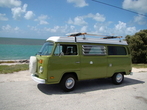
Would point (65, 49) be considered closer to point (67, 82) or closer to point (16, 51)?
point (67, 82)

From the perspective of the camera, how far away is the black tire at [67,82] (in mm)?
6184

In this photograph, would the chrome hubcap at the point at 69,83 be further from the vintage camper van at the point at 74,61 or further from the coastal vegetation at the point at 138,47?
the coastal vegetation at the point at 138,47

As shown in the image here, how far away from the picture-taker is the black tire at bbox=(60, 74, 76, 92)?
6184 millimetres

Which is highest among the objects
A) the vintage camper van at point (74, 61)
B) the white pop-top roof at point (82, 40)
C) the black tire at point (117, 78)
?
the white pop-top roof at point (82, 40)

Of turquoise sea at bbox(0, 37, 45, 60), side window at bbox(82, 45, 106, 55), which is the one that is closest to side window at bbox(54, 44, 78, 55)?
side window at bbox(82, 45, 106, 55)

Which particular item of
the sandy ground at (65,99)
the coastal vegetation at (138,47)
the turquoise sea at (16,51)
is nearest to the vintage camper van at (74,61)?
the sandy ground at (65,99)

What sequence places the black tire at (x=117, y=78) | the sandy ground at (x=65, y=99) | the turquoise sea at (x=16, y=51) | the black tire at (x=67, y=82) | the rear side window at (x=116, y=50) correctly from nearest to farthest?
the sandy ground at (x=65, y=99) → the black tire at (x=67, y=82) → the rear side window at (x=116, y=50) → the black tire at (x=117, y=78) → the turquoise sea at (x=16, y=51)

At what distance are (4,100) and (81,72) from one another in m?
3.26

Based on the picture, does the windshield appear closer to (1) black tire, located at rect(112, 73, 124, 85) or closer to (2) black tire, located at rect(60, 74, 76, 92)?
(2) black tire, located at rect(60, 74, 76, 92)

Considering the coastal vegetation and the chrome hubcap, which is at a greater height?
the coastal vegetation

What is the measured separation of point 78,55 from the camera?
6.49m

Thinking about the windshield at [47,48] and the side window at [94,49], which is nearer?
the windshield at [47,48]

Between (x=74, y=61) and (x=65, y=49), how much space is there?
66 cm

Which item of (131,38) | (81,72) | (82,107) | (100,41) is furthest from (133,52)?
(82,107)
